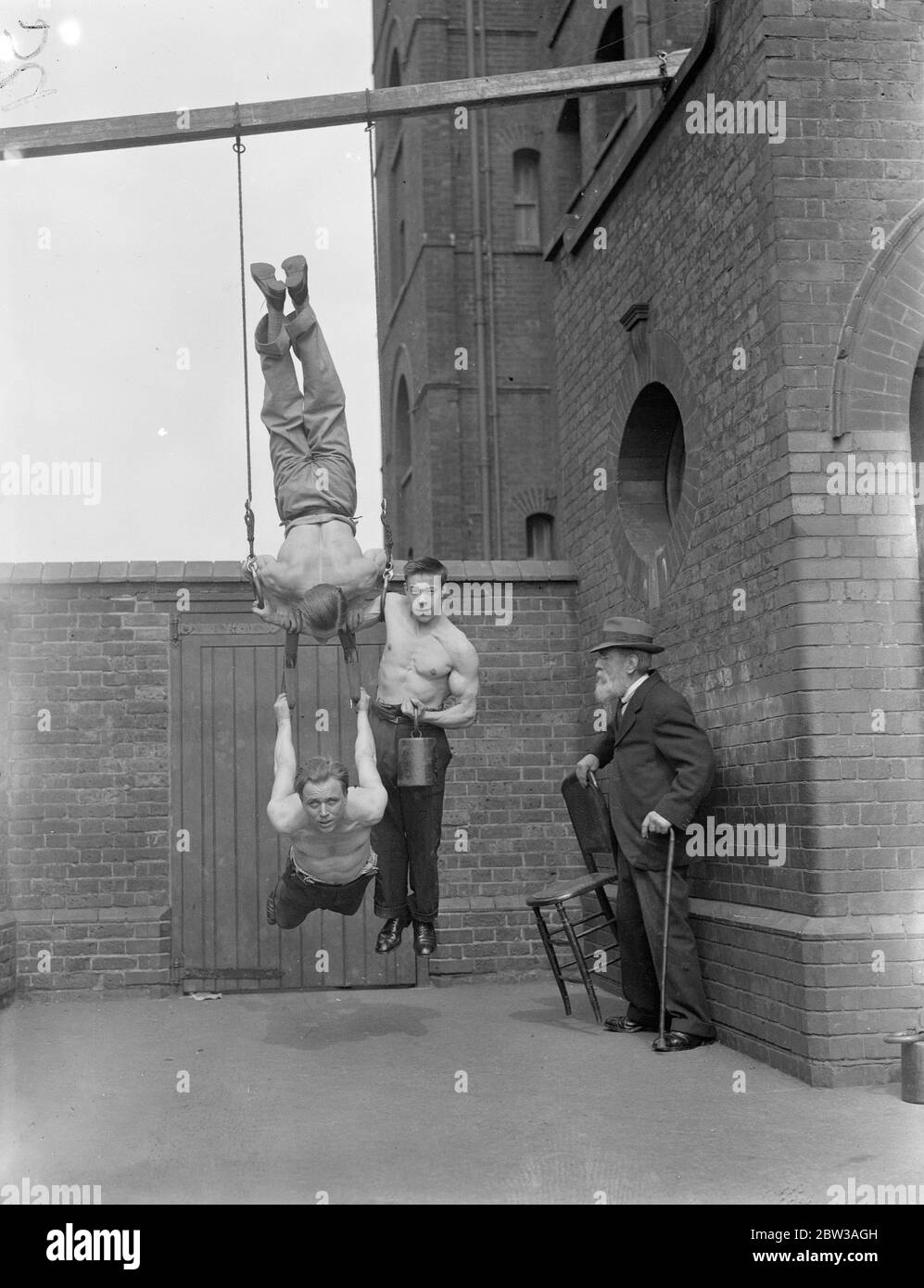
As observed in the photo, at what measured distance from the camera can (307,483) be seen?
20.0 ft

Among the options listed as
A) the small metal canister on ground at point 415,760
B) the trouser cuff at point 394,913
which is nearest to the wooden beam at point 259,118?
→ the small metal canister on ground at point 415,760

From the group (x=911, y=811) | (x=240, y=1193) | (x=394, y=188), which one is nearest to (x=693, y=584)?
(x=911, y=811)

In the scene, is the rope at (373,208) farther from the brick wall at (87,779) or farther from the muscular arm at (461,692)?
the brick wall at (87,779)

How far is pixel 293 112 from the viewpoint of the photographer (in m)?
7.36

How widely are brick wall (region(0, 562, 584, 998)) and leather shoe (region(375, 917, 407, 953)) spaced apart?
2868 mm

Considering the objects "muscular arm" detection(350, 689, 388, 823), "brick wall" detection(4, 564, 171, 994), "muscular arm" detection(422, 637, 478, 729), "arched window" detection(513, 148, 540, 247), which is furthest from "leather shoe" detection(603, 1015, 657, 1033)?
"arched window" detection(513, 148, 540, 247)

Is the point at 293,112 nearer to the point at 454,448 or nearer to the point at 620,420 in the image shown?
the point at 620,420

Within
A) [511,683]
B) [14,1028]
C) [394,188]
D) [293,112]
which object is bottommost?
[14,1028]

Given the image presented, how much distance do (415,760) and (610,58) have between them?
9.21 meters

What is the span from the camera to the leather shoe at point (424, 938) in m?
6.62

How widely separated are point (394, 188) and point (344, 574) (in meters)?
16.3

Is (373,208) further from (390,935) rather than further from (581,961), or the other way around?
(581,961)

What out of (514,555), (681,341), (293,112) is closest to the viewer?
(293,112)

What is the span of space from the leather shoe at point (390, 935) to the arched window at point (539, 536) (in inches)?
452
